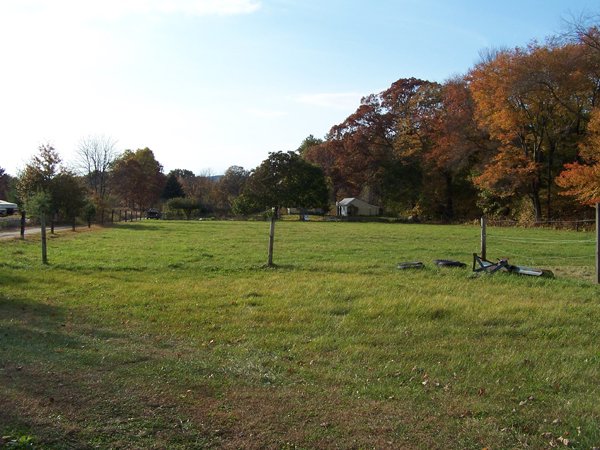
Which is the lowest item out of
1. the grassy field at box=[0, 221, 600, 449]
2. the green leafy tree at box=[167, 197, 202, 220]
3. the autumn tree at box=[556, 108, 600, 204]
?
the grassy field at box=[0, 221, 600, 449]

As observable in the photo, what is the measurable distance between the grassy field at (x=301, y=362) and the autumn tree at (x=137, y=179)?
74948 mm

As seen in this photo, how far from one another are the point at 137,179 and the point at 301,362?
83.0m

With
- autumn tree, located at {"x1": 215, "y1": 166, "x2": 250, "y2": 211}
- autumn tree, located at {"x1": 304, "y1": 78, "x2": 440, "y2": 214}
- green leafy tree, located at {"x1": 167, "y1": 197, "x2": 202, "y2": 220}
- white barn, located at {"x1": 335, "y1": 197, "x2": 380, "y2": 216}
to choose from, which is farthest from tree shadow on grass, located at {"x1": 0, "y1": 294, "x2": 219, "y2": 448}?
autumn tree, located at {"x1": 215, "y1": 166, "x2": 250, "y2": 211}

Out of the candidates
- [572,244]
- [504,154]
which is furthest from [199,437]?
[504,154]

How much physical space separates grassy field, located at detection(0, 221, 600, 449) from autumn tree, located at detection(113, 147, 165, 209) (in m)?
74.9

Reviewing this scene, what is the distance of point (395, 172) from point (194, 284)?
56.9m

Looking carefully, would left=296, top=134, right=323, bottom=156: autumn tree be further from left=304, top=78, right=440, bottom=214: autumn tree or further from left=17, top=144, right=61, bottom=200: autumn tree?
left=17, top=144, right=61, bottom=200: autumn tree

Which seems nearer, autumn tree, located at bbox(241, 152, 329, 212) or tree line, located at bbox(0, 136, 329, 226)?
tree line, located at bbox(0, 136, 329, 226)

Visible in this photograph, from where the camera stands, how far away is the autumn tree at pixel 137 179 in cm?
8362

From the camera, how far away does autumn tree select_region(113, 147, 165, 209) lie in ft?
274

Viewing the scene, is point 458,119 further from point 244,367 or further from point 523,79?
point 244,367

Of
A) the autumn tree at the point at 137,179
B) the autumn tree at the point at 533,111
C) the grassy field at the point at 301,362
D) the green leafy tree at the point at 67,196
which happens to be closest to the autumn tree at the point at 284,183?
the autumn tree at the point at 137,179

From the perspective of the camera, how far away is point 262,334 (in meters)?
7.35

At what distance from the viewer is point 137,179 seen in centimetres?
8444
